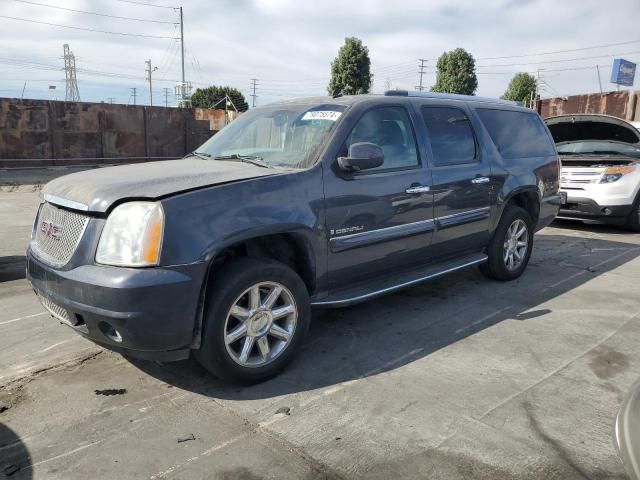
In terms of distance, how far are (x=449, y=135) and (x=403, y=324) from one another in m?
1.73

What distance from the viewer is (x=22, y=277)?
229 inches

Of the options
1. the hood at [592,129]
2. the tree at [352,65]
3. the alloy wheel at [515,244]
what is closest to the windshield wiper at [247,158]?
the alloy wheel at [515,244]

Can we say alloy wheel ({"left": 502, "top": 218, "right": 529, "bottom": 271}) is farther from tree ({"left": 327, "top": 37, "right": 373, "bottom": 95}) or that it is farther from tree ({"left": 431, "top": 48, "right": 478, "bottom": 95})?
tree ({"left": 431, "top": 48, "right": 478, "bottom": 95})

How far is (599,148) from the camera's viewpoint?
943cm

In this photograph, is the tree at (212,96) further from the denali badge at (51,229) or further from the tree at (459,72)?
the denali badge at (51,229)

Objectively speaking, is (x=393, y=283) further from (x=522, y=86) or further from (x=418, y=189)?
(x=522, y=86)

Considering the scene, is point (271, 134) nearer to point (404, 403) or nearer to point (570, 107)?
point (404, 403)

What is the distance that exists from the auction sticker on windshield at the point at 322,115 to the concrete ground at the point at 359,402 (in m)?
1.67

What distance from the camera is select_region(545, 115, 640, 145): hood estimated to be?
9367 mm

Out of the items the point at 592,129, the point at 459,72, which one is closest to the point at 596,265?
the point at 592,129

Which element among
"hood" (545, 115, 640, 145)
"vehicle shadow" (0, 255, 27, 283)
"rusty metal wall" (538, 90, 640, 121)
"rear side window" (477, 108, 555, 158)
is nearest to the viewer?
"rear side window" (477, 108, 555, 158)

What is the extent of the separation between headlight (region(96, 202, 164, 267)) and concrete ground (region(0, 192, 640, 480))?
90 cm

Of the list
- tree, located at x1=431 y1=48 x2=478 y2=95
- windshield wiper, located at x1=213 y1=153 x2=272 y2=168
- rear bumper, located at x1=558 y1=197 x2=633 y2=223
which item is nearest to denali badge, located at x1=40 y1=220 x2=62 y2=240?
windshield wiper, located at x1=213 y1=153 x2=272 y2=168

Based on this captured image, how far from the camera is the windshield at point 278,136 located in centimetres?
381
